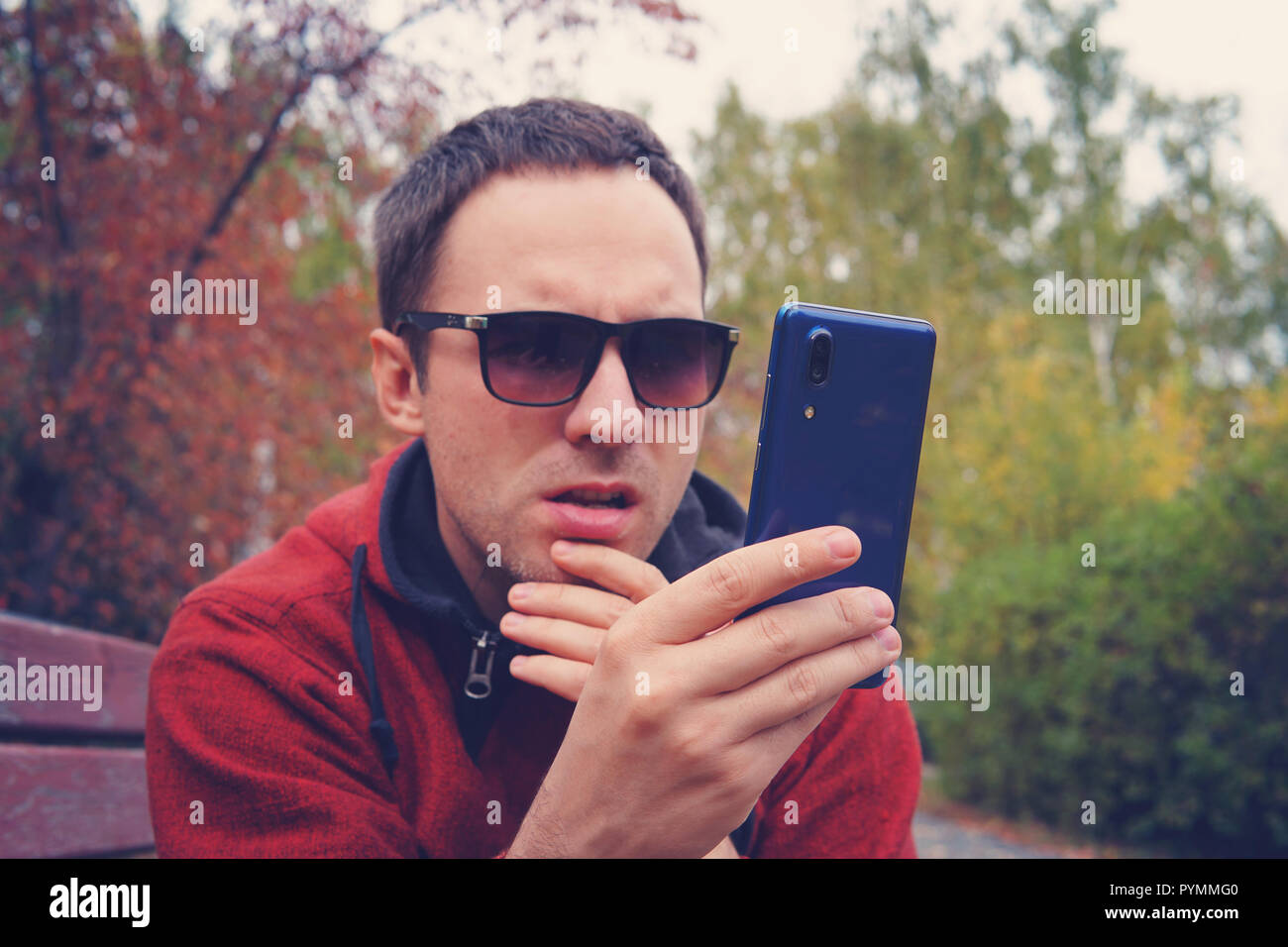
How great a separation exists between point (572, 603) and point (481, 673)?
324 mm

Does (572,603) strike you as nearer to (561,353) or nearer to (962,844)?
(561,353)

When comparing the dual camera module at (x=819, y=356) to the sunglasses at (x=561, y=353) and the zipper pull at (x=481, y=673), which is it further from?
the zipper pull at (x=481, y=673)

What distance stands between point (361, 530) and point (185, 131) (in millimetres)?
4030

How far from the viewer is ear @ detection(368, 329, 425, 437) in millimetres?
2033

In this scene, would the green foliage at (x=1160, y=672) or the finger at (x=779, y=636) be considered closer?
the finger at (x=779, y=636)

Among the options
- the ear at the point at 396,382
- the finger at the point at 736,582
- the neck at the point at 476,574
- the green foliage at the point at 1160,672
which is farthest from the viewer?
the green foliage at the point at 1160,672

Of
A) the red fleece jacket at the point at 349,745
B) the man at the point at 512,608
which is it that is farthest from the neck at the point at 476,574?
the red fleece jacket at the point at 349,745

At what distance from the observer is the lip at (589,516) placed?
5.49 ft

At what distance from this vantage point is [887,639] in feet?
4.14

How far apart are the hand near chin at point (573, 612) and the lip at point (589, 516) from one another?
5 cm

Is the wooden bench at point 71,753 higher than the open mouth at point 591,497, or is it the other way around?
the open mouth at point 591,497

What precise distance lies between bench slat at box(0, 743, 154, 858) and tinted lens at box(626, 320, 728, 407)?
148 cm

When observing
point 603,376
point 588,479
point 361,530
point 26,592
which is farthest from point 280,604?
point 26,592

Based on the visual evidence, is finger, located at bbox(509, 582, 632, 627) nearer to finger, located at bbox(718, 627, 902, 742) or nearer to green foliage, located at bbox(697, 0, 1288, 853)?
finger, located at bbox(718, 627, 902, 742)
